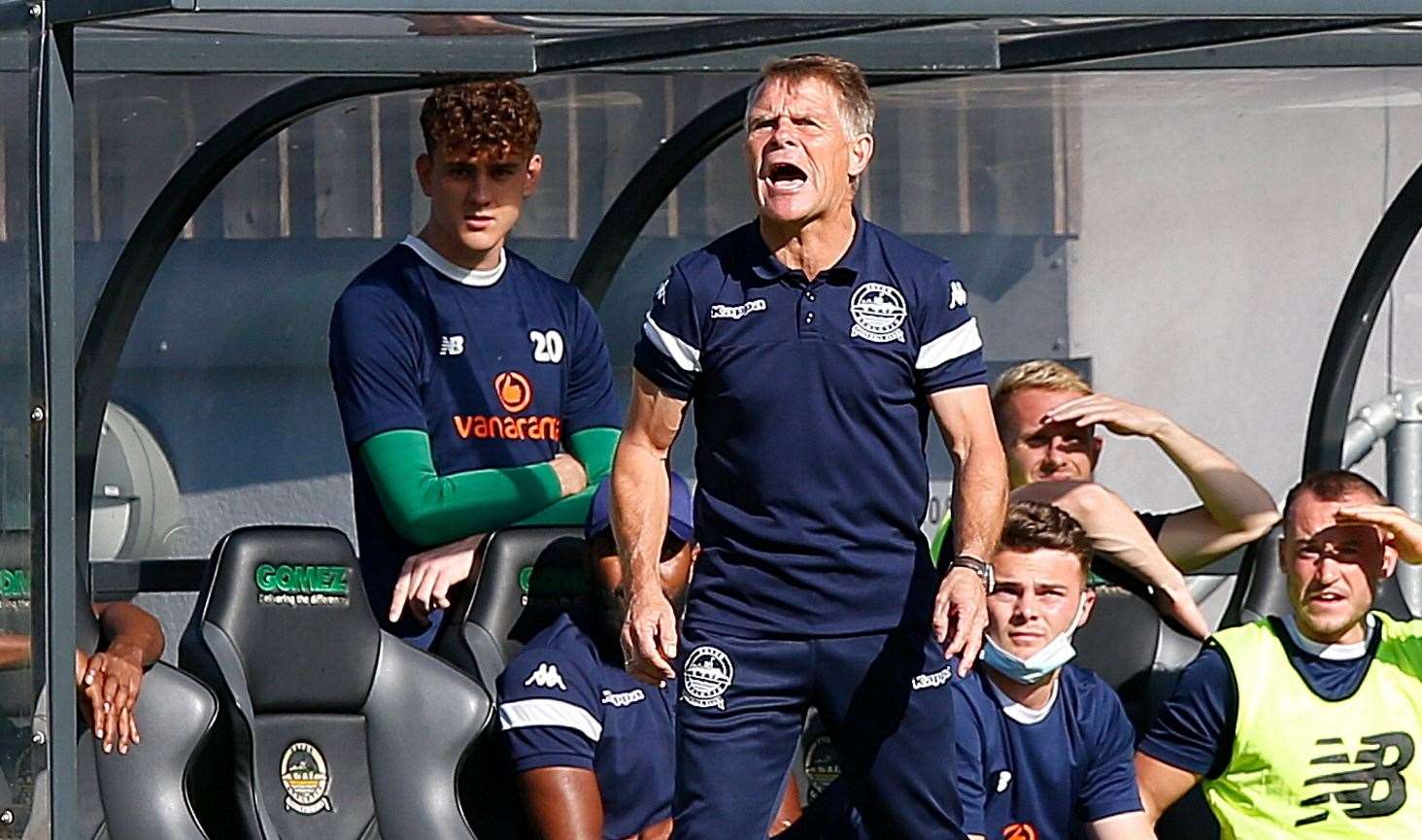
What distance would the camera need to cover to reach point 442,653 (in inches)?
198

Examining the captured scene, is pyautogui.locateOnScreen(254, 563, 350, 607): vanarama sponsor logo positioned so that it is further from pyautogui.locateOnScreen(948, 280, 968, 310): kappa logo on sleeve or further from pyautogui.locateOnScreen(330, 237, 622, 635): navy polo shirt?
pyautogui.locateOnScreen(948, 280, 968, 310): kappa logo on sleeve

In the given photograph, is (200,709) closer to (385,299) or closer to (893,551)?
(385,299)

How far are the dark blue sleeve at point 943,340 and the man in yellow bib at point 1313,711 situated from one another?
121 centimetres

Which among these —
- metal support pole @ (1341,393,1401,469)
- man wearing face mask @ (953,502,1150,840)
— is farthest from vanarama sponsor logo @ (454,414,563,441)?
metal support pole @ (1341,393,1401,469)

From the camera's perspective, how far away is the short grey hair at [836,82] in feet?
12.7

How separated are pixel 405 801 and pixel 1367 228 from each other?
11.9 ft

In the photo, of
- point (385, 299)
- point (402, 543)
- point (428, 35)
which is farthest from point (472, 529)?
point (428, 35)

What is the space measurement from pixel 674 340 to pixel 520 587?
1.15m

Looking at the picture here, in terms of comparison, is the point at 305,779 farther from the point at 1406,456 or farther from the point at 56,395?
the point at 1406,456

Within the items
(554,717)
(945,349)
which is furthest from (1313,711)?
(554,717)

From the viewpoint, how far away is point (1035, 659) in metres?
4.68

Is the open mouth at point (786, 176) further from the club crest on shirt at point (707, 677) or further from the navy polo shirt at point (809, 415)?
the club crest on shirt at point (707, 677)

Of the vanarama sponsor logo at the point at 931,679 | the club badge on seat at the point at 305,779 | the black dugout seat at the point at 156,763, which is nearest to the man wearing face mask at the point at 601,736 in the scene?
the club badge on seat at the point at 305,779

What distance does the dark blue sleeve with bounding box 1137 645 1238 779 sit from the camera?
4.84m
